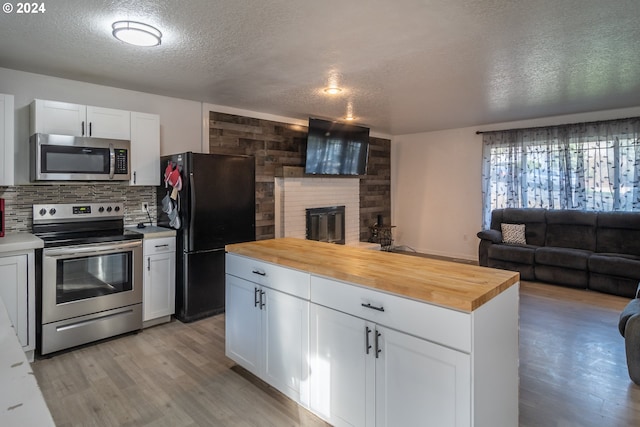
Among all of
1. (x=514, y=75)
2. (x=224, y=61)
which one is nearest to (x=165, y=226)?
(x=224, y=61)

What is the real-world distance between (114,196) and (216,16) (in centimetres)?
240

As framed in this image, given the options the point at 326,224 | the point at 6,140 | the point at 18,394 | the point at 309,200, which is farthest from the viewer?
the point at 326,224

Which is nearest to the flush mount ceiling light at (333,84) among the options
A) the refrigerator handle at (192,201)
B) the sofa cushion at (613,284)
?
the refrigerator handle at (192,201)

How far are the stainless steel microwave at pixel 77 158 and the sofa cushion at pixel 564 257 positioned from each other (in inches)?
209

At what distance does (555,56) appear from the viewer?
2.98 metres

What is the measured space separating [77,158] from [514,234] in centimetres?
572

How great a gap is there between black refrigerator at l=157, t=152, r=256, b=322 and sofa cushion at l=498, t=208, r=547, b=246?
13.8 feet

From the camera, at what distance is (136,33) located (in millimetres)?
2410

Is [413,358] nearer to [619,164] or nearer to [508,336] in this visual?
[508,336]

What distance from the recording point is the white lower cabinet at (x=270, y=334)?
7.02 feet

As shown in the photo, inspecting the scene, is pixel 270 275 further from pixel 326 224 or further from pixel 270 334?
pixel 326 224

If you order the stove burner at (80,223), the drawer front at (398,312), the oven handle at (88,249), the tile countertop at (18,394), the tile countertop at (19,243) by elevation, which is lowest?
the drawer front at (398,312)

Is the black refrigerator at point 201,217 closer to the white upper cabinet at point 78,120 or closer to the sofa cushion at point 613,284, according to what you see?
the white upper cabinet at point 78,120

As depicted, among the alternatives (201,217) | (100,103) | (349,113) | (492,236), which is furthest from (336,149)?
(100,103)
